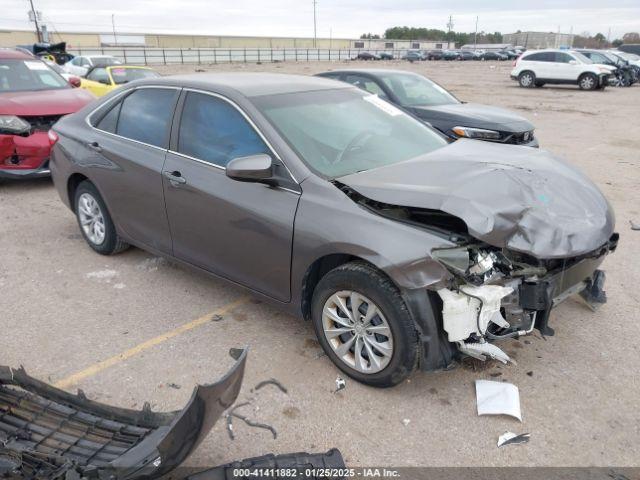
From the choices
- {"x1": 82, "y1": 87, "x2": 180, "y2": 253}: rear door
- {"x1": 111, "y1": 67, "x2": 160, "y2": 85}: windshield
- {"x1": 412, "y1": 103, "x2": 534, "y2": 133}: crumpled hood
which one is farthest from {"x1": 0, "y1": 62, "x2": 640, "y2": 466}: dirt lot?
{"x1": 111, "y1": 67, "x2": 160, "y2": 85}: windshield

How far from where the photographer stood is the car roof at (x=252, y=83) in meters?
3.83

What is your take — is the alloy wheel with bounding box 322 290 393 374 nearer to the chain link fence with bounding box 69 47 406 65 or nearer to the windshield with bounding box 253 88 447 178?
the windshield with bounding box 253 88 447 178

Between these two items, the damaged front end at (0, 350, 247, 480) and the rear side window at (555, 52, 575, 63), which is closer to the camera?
the damaged front end at (0, 350, 247, 480)

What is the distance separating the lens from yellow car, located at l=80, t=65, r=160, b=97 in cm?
1283

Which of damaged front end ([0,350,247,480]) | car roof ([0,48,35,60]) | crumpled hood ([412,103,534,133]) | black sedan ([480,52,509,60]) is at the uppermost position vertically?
car roof ([0,48,35,60])

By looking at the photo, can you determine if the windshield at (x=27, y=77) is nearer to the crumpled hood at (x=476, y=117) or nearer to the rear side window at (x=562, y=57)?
the crumpled hood at (x=476, y=117)

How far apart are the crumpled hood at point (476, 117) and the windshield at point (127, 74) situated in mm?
8335

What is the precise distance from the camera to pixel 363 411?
299 cm

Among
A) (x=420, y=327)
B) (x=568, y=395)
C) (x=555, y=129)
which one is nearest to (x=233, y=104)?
(x=420, y=327)

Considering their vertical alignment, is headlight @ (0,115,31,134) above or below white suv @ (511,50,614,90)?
above

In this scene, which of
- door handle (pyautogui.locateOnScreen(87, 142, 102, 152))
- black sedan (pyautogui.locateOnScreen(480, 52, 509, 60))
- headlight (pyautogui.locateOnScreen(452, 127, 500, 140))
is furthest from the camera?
black sedan (pyautogui.locateOnScreen(480, 52, 509, 60))

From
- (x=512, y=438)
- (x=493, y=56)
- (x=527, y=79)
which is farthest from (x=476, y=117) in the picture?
(x=493, y=56)

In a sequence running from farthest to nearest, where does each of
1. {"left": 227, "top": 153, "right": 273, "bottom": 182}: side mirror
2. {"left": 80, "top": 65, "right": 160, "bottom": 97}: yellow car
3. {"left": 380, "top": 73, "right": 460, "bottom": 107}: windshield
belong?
{"left": 80, "top": 65, "right": 160, "bottom": 97}: yellow car < {"left": 380, "top": 73, "right": 460, "bottom": 107}: windshield < {"left": 227, "top": 153, "right": 273, "bottom": 182}: side mirror

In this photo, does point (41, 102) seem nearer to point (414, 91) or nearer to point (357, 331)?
point (414, 91)
